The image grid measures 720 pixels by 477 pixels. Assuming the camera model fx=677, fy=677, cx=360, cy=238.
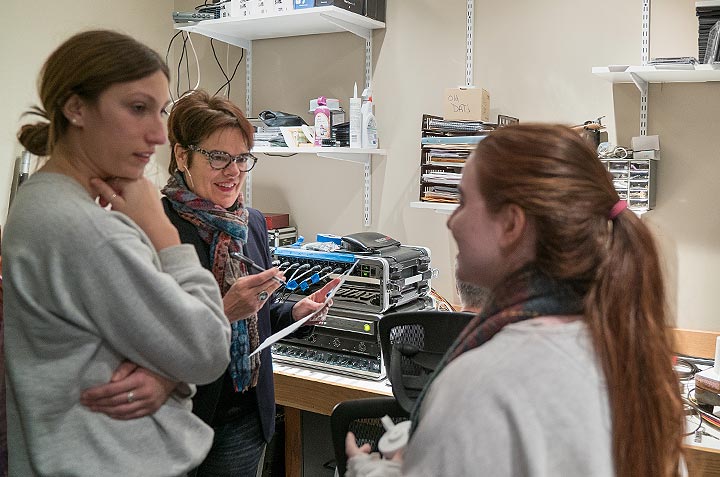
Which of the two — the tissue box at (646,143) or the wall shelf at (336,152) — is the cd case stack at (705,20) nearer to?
the tissue box at (646,143)

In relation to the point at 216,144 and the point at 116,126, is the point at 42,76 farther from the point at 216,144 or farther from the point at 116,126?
the point at 216,144

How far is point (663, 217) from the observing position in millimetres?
2557

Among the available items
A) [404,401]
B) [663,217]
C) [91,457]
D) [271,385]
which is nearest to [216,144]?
[271,385]

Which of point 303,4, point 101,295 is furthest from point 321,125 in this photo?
point 101,295

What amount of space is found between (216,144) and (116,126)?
0.75 meters

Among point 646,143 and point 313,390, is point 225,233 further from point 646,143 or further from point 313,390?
point 646,143

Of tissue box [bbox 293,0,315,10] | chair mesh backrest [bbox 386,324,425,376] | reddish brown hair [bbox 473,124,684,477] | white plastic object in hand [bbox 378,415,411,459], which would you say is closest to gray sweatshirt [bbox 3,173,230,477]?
white plastic object in hand [bbox 378,415,411,459]

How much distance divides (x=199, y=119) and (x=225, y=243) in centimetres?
34

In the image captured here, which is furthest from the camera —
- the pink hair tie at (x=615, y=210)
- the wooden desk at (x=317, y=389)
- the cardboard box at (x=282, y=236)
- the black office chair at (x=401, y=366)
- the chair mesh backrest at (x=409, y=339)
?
the cardboard box at (x=282, y=236)

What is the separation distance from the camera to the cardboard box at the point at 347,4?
274cm

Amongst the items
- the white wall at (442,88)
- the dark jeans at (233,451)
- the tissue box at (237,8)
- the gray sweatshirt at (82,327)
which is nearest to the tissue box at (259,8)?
the tissue box at (237,8)

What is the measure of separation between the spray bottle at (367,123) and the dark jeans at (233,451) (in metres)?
1.48

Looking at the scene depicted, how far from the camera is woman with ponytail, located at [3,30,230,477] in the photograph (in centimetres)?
98

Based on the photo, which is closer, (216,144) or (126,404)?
(126,404)
